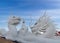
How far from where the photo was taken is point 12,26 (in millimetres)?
7070

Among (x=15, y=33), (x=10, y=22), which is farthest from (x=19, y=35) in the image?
(x=10, y=22)

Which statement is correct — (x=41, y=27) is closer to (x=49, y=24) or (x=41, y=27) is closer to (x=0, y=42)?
(x=49, y=24)

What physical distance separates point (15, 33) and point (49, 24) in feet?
5.29

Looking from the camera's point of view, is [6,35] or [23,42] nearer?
[23,42]

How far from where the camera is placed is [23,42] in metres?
6.50

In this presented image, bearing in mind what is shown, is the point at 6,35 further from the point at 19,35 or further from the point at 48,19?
the point at 48,19

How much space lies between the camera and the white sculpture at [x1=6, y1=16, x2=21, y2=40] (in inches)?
267

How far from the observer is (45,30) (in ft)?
23.4

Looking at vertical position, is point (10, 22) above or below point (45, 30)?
above

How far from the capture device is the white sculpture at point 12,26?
6.79 m

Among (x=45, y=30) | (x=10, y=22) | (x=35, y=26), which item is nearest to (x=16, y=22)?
(x=10, y=22)

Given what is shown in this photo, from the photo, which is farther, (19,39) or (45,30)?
(45,30)

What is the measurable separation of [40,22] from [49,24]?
0.49 m

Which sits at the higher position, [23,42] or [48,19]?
[48,19]
